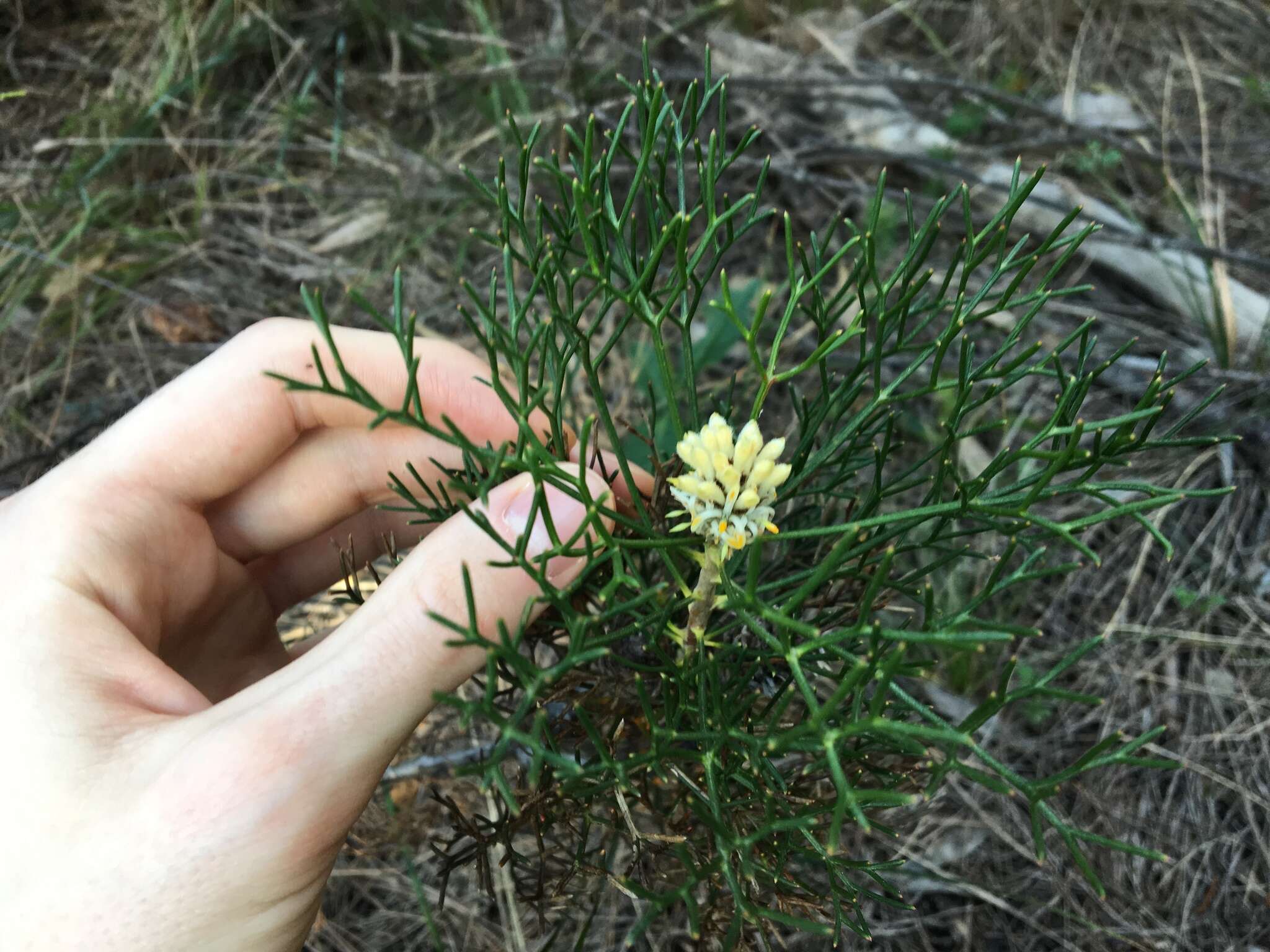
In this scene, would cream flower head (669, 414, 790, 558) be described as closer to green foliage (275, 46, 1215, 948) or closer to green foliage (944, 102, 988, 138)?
green foliage (275, 46, 1215, 948)

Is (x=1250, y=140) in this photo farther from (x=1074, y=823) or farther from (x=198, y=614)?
(x=198, y=614)

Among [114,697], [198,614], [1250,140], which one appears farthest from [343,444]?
[1250,140]

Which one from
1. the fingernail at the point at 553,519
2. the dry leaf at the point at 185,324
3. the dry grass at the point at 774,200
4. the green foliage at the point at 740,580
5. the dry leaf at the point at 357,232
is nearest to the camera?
the green foliage at the point at 740,580

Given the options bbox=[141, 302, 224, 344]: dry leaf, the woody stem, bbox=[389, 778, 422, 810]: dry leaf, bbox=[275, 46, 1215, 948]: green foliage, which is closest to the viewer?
bbox=[275, 46, 1215, 948]: green foliage

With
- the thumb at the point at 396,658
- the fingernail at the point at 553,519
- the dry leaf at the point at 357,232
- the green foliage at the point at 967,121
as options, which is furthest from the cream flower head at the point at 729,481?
the green foliage at the point at 967,121

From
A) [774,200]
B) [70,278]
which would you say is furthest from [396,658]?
[70,278]

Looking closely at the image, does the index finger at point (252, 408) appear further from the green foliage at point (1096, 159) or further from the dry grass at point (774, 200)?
the green foliage at point (1096, 159)

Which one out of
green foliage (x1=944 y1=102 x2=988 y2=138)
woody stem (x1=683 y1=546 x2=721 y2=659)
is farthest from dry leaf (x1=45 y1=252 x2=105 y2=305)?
green foliage (x1=944 y1=102 x2=988 y2=138)
